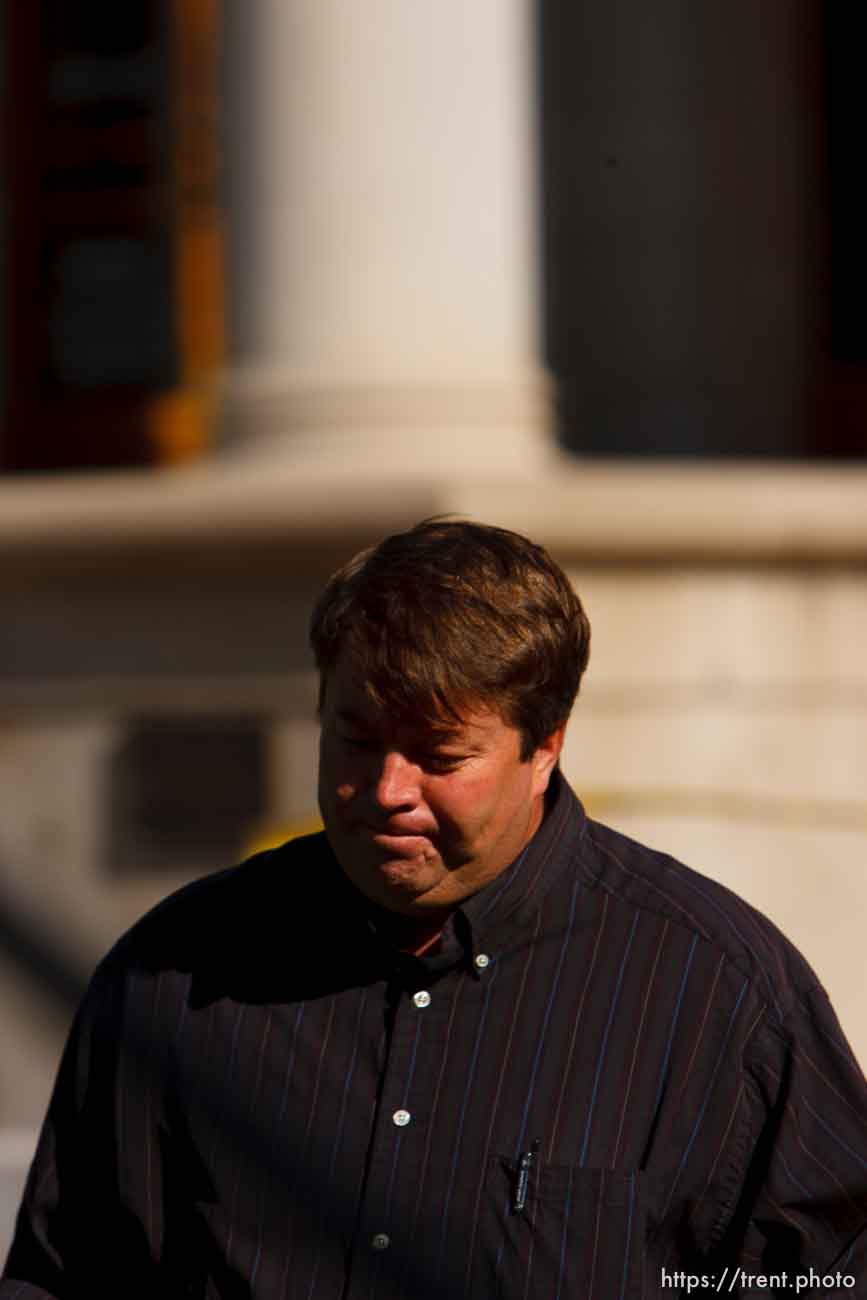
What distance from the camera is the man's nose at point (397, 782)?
217 centimetres

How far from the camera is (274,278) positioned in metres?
6.41

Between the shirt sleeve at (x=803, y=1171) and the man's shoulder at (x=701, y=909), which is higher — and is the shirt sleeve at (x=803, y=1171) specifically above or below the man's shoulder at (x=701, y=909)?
below

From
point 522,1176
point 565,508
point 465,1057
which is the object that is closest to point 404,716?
point 465,1057

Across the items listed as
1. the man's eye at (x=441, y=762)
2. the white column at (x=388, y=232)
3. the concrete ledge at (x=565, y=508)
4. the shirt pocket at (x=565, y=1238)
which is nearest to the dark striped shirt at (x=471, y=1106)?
the shirt pocket at (x=565, y=1238)

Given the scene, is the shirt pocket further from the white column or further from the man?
the white column

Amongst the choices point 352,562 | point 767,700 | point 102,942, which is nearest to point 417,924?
point 352,562

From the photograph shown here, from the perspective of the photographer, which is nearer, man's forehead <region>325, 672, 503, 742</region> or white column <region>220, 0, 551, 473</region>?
man's forehead <region>325, 672, 503, 742</region>

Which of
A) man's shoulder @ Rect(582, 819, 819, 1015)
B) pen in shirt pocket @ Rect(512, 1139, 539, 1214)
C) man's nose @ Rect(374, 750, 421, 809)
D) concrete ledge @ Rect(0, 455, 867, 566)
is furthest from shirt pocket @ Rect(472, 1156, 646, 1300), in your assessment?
concrete ledge @ Rect(0, 455, 867, 566)

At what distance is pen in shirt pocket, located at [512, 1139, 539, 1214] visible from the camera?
2141mm

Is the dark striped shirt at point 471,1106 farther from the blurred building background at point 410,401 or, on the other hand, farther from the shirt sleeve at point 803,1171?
the blurred building background at point 410,401

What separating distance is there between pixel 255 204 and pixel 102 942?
2361 millimetres

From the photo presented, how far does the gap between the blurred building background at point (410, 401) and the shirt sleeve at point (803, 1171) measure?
3.95 meters

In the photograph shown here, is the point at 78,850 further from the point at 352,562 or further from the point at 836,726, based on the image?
the point at 352,562

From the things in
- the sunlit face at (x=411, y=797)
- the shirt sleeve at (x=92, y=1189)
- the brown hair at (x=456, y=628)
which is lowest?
the shirt sleeve at (x=92, y=1189)
